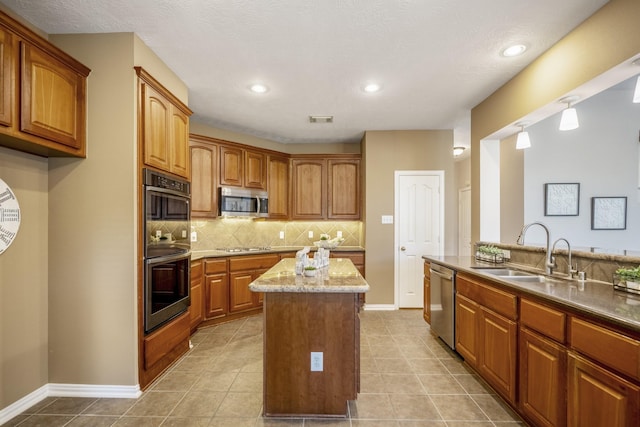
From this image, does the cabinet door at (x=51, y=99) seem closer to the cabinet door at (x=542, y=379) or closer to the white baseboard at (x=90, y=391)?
the white baseboard at (x=90, y=391)

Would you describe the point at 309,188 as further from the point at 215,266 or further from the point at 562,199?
the point at 562,199

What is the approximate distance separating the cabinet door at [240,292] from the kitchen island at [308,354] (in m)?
2.11

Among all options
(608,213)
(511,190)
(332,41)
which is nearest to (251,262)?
(332,41)

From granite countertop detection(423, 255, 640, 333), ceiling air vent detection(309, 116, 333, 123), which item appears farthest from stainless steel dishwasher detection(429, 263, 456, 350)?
ceiling air vent detection(309, 116, 333, 123)

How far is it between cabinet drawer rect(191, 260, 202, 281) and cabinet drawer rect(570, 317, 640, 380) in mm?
3361

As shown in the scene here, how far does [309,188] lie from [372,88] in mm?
2216

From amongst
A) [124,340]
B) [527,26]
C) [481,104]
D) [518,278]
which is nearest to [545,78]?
[527,26]

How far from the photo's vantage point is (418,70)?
107 inches

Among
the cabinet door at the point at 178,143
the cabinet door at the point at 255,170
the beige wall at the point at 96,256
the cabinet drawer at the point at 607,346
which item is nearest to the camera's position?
the cabinet drawer at the point at 607,346

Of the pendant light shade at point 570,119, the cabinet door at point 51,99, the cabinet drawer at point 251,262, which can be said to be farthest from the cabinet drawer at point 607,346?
the cabinet drawer at point 251,262

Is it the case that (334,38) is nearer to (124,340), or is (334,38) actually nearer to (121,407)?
(124,340)

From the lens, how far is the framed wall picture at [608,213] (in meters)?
3.92

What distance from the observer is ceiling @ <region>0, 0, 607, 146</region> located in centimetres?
193

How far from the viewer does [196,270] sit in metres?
3.45
